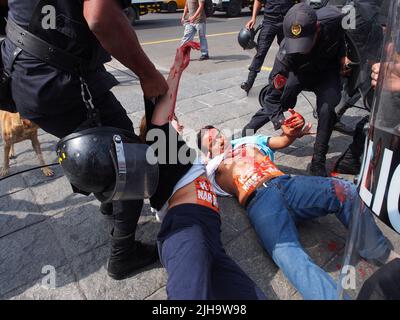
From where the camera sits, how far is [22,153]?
3.08 metres

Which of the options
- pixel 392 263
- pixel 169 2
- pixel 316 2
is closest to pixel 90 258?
pixel 392 263

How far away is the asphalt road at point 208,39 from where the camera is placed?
21.5ft

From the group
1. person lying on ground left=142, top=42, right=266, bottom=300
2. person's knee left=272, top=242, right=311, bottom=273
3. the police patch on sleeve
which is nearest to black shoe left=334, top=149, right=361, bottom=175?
the police patch on sleeve

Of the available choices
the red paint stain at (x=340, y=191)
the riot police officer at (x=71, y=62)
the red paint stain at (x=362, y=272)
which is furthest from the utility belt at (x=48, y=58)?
the red paint stain at (x=340, y=191)

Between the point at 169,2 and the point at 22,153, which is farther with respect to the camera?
the point at 169,2

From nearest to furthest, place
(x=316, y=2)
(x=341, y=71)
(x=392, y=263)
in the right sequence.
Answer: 1. (x=392, y=263)
2. (x=341, y=71)
3. (x=316, y=2)

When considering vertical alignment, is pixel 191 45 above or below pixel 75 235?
above

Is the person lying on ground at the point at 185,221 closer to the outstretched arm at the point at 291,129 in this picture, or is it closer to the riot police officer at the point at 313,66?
the outstretched arm at the point at 291,129

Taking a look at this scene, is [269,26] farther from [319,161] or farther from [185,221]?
[185,221]

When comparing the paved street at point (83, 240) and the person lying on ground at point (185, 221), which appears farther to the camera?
the paved street at point (83, 240)

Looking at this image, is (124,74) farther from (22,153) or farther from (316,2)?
(316,2)

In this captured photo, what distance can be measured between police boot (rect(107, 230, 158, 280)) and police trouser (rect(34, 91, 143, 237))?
0.05 metres

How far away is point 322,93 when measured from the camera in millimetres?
2748

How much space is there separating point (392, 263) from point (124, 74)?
5.32 metres
